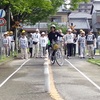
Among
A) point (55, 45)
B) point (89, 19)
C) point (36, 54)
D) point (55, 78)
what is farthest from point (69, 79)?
point (89, 19)

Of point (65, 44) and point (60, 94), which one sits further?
point (65, 44)

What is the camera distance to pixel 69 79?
41.1ft

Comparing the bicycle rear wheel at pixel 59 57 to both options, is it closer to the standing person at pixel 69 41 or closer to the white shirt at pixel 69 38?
the standing person at pixel 69 41

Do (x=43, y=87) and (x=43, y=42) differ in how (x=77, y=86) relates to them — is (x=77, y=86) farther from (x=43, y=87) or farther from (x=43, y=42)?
(x=43, y=42)

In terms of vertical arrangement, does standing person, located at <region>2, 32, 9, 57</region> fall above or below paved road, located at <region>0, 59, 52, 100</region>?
above

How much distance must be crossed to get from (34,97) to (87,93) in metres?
1.40

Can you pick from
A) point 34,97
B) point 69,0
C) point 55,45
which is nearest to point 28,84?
point 34,97

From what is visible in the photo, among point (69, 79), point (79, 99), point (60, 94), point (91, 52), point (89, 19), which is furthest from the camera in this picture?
point (89, 19)

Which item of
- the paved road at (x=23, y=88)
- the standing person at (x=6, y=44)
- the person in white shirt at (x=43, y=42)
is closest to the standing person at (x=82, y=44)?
the person in white shirt at (x=43, y=42)

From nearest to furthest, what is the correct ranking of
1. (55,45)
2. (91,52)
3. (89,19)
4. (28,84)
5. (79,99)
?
(79,99) < (28,84) < (55,45) < (91,52) < (89,19)

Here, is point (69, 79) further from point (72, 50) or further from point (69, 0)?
point (69, 0)

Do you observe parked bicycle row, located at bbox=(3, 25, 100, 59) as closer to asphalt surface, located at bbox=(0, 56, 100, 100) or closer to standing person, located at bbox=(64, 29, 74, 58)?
standing person, located at bbox=(64, 29, 74, 58)

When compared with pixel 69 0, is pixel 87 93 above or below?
below

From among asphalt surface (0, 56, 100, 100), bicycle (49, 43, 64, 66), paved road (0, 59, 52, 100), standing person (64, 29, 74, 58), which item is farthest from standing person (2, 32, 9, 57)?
paved road (0, 59, 52, 100)
